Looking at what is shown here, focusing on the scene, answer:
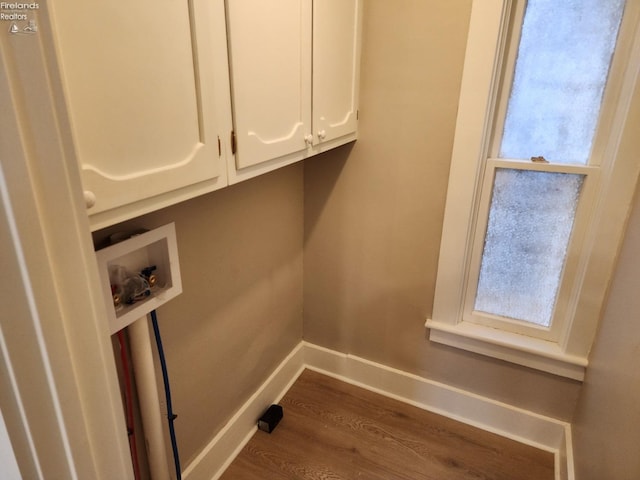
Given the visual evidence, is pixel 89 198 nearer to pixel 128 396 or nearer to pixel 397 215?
pixel 128 396

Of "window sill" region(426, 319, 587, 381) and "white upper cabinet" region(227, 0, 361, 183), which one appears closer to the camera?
"white upper cabinet" region(227, 0, 361, 183)

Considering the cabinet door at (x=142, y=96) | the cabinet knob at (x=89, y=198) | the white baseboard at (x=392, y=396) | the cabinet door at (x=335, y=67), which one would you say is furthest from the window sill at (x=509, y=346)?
the cabinet knob at (x=89, y=198)

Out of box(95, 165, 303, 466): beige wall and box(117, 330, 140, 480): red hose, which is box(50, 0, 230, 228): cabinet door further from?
box(117, 330, 140, 480): red hose

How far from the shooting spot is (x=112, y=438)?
561 millimetres

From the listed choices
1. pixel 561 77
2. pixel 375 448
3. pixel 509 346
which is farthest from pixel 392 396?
pixel 561 77

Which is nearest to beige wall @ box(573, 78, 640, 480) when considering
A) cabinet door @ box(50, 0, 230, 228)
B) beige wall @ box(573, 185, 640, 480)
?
beige wall @ box(573, 185, 640, 480)

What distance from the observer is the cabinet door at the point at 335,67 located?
127 cm

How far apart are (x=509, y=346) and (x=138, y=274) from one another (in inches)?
57.7

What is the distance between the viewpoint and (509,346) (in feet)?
5.55

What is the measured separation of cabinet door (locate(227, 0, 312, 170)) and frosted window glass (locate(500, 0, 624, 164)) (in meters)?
0.82

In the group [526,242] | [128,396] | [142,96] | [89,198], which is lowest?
[128,396]

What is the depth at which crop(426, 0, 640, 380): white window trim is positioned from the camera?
1351 millimetres

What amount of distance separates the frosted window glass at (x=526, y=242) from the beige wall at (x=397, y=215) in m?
0.23

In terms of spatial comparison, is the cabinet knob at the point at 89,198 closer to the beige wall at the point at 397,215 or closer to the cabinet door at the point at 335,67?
the cabinet door at the point at 335,67
